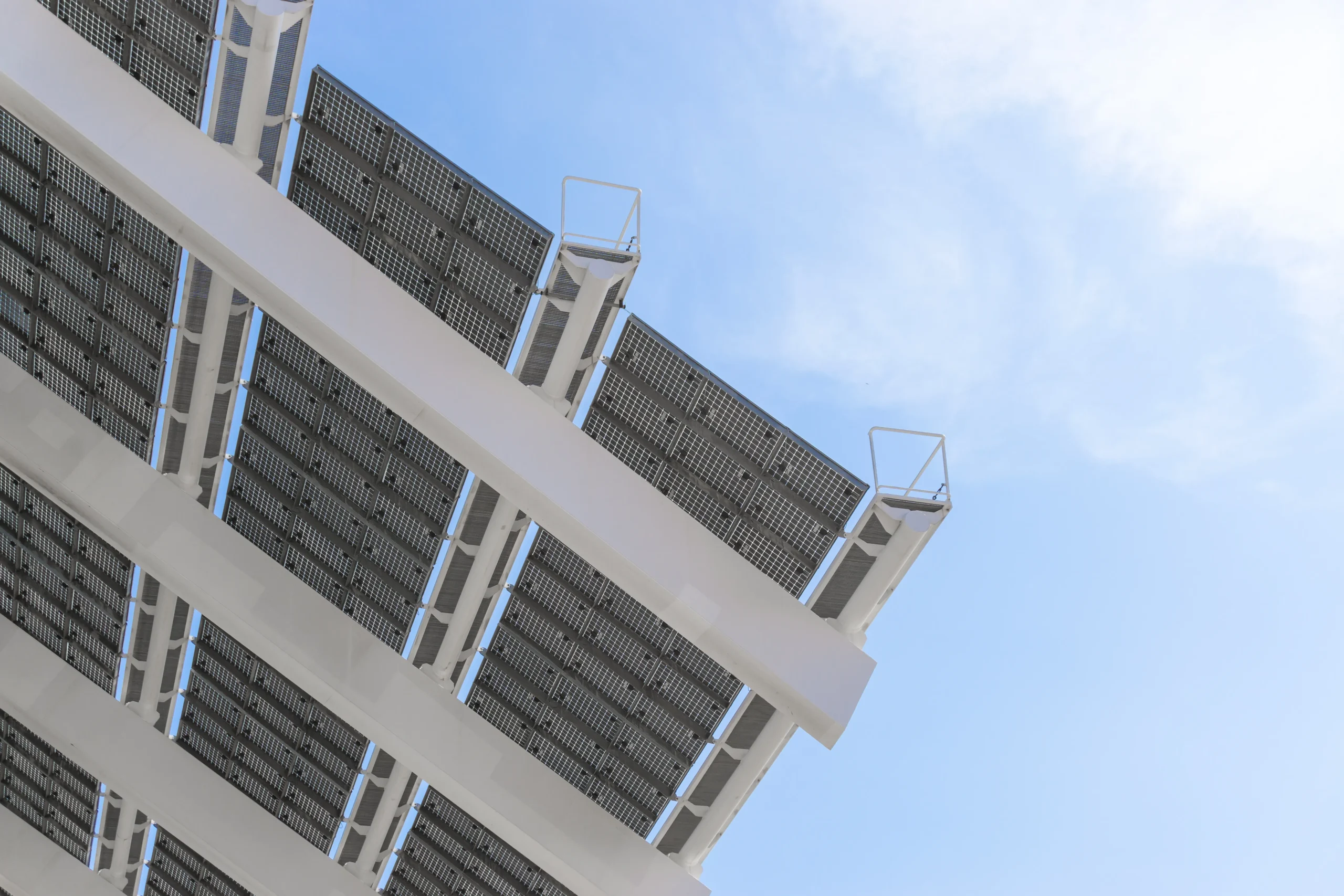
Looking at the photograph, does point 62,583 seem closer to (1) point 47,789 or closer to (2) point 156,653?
(2) point 156,653

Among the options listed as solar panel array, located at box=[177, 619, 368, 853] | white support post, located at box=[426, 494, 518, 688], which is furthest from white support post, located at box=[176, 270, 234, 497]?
solar panel array, located at box=[177, 619, 368, 853]

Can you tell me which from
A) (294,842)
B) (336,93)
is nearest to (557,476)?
(336,93)

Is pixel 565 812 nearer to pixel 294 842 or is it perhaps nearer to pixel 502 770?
pixel 502 770

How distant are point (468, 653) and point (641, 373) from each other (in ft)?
19.4

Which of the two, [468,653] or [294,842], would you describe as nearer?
[468,653]

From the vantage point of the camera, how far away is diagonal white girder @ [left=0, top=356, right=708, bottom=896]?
1730cm

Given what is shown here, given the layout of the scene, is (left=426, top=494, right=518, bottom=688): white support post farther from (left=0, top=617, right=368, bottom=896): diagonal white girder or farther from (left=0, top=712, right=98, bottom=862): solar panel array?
(left=0, top=712, right=98, bottom=862): solar panel array

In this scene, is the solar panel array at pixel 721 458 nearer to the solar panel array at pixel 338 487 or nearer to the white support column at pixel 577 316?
the white support column at pixel 577 316

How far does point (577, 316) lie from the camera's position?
14.1 meters

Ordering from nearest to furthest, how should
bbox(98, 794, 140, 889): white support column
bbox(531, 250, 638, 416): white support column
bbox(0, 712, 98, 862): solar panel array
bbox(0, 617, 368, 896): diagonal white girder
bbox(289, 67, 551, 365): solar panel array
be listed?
bbox(531, 250, 638, 416): white support column < bbox(289, 67, 551, 365): solar panel array < bbox(0, 617, 368, 896): diagonal white girder < bbox(98, 794, 140, 889): white support column < bbox(0, 712, 98, 862): solar panel array

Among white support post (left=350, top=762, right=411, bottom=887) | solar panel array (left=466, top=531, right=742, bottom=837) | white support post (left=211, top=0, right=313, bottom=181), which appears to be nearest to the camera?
white support post (left=211, top=0, right=313, bottom=181)

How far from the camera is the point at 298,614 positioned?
57.5 feet

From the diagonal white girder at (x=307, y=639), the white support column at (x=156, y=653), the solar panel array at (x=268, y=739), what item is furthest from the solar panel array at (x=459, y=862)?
the white support column at (x=156, y=653)

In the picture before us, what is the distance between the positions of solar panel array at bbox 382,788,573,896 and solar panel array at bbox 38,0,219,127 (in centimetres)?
1212
